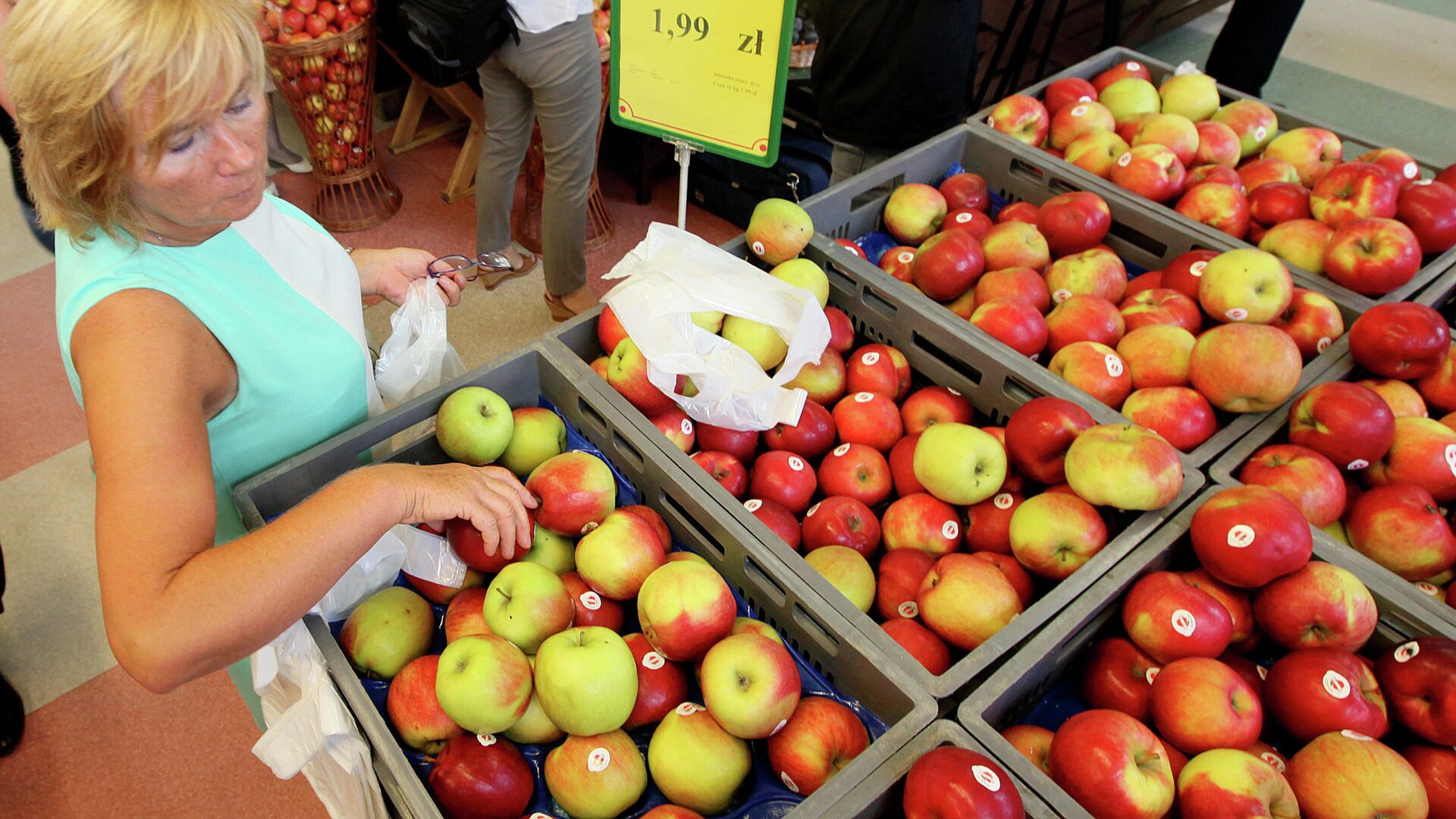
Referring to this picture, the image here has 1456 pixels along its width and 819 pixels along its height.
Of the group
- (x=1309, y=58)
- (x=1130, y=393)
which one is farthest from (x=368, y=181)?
(x=1309, y=58)

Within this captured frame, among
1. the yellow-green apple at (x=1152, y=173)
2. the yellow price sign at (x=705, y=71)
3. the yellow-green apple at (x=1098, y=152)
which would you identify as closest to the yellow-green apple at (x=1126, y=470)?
the yellow price sign at (x=705, y=71)

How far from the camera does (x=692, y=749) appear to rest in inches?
40.9

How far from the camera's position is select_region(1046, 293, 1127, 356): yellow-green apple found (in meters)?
1.58

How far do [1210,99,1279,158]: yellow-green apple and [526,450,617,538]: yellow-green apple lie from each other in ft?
5.98

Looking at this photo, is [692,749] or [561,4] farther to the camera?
[561,4]

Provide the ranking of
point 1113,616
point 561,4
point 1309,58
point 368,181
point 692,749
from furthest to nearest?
point 1309,58 < point 368,181 < point 561,4 < point 1113,616 < point 692,749

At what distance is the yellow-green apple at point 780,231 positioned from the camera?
1696mm

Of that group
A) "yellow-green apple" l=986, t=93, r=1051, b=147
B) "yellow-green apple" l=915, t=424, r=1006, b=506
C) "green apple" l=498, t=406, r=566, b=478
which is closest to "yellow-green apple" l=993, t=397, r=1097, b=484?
"yellow-green apple" l=915, t=424, r=1006, b=506

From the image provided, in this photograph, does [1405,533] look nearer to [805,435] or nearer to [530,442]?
[805,435]

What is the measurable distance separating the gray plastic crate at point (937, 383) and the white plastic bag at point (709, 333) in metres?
0.11

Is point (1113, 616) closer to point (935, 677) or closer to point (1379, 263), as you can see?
point (935, 677)

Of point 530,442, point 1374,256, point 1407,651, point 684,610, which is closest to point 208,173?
point 530,442

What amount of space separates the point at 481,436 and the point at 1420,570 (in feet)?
4.56

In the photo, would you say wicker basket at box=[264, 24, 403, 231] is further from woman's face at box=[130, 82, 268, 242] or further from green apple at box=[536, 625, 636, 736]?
green apple at box=[536, 625, 636, 736]
